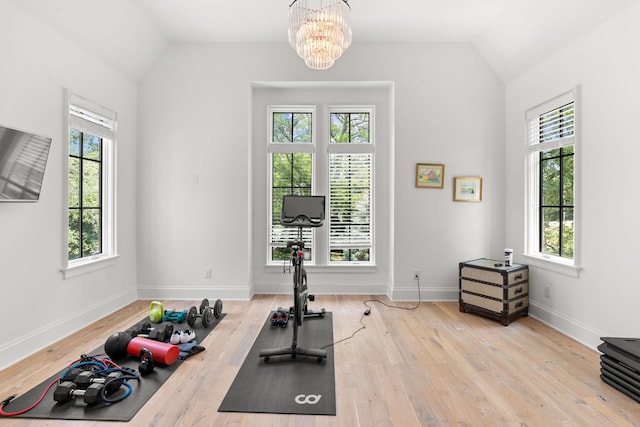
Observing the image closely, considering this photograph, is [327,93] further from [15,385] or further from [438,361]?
[15,385]

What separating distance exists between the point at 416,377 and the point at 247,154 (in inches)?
131

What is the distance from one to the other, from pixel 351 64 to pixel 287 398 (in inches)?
157

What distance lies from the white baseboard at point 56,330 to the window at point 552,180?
4.85 metres

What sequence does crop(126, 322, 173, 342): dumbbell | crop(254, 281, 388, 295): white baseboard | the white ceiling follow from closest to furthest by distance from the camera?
1. crop(126, 322, 173, 342): dumbbell
2. the white ceiling
3. crop(254, 281, 388, 295): white baseboard

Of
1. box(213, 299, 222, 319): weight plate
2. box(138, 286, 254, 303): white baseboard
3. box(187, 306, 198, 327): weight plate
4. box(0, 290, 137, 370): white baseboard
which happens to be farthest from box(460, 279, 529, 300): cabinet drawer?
box(0, 290, 137, 370): white baseboard

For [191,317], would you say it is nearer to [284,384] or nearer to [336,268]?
[284,384]

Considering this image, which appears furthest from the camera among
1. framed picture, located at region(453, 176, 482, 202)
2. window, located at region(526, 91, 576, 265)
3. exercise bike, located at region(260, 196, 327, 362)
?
framed picture, located at region(453, 176, 482, 202)

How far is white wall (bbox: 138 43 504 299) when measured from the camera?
437 centimetres

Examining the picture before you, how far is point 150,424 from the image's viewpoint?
6.27 ft

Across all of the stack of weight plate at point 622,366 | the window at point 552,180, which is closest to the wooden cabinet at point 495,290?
the window at point 552,180

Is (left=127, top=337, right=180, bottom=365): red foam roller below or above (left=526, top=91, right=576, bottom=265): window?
below

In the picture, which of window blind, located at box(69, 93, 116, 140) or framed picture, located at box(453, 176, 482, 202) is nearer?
window blind, located at box(69, 93, 116, 140)

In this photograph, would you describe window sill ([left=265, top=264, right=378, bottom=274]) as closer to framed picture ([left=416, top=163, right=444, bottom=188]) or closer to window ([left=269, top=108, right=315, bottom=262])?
window ([left=269, top=108, right=315, bottom=262])

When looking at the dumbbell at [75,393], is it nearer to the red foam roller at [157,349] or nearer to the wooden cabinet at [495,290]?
the red foam roller at [157,349]
